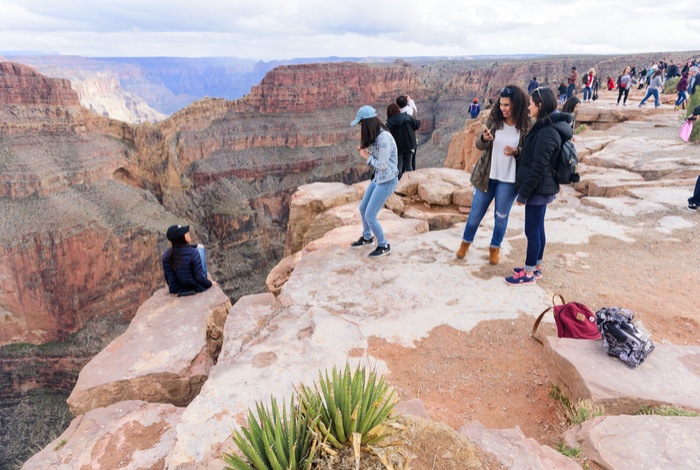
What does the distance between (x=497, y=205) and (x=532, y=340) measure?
1727 millimetres

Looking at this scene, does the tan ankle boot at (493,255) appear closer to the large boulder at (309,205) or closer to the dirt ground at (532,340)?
the dirt ground at (532,340)

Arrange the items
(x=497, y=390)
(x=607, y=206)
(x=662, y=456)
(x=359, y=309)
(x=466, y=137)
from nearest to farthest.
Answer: (x=662, y=456) < (x=497, y=390) < (x=359, y=309) < (x=607, y=206) < (x=466, y=137)

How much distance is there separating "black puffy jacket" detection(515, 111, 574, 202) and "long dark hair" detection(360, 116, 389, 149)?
1768 millimetres

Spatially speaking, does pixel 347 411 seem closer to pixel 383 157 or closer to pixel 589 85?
pixel 383 157

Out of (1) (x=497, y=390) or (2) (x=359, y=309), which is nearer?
(1) (x=497, y=390)

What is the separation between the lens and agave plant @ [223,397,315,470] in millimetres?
1523

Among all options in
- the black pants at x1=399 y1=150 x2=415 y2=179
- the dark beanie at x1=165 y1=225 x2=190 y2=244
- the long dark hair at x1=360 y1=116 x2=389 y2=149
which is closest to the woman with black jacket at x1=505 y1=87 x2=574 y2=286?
the long dark hair at x1=360 y1=116 x2=389 y2=149

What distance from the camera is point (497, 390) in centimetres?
327

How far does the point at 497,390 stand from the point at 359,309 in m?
1.64

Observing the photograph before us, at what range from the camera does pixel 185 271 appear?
5.31 m

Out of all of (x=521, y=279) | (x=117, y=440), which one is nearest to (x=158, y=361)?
(x=117, y=440)

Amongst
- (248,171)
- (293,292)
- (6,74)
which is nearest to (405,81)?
(248,171)

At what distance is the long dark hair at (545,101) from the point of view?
3941 millimetres

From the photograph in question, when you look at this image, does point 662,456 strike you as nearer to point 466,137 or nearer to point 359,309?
point 359,309
